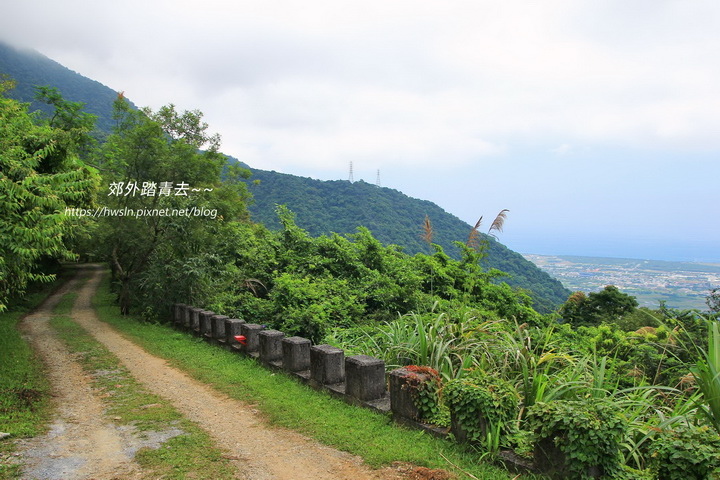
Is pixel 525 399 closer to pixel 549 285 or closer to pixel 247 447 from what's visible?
pixel 247 447

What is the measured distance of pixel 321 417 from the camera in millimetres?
5328

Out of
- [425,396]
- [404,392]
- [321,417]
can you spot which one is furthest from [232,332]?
[425,396]

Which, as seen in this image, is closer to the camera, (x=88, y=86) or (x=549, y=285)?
(x=549, y=285)

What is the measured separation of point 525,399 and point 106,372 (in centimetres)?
711

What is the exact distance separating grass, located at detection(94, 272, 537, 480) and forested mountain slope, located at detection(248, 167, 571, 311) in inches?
711

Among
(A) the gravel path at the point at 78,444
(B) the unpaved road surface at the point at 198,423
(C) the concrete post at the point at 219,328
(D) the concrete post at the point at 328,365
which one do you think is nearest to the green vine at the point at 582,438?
(B) the unpaved road surface at the point at 198,423

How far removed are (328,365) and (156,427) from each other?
6.99 ft

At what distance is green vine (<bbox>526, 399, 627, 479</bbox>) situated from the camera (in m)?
3.26

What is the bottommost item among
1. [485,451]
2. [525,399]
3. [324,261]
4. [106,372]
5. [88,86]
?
[106,372]

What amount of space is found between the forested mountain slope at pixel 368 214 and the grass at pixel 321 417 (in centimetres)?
1806

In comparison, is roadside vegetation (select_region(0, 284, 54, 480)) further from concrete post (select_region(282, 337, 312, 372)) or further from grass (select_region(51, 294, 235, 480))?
concrete post (select_region(282, 337, 312, 372))

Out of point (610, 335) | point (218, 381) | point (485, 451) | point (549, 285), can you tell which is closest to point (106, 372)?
point (218, 381)

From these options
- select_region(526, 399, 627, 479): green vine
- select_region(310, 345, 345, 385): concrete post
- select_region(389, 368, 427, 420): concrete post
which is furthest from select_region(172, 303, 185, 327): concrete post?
select_region(526, 399, 627, 479): green vine

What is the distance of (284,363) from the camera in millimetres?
7285
